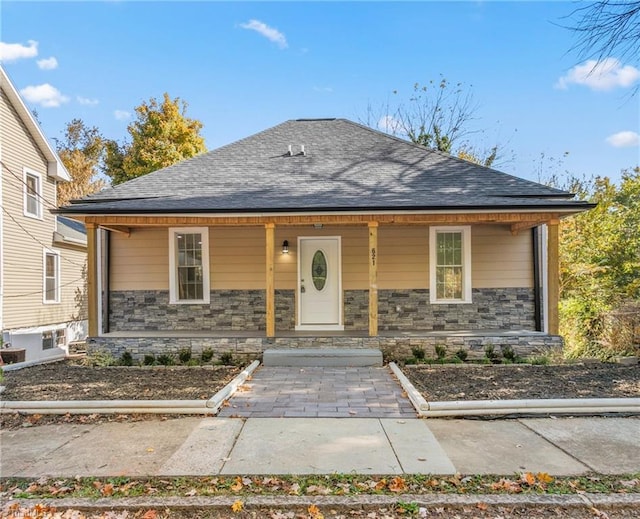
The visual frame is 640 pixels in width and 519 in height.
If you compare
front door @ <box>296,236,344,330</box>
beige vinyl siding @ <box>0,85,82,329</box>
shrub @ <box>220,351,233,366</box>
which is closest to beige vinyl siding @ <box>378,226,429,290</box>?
front door @ <box>296,236,344,330</box>

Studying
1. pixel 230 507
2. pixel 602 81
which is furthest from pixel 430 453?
pixel 602 81

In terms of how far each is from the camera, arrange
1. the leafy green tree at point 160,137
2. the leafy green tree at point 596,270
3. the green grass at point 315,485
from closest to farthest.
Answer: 1. the green grass at point 315,485
2. the leafy green tree at point 596,270
3. the leafy green tree at point 160,137

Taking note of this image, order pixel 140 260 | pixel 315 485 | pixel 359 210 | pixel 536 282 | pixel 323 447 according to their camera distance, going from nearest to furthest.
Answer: pixel 315 485
pixel 323 447
pixel 359 210
pixel 536 282
pixel 140 260

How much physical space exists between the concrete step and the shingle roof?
2698 mm

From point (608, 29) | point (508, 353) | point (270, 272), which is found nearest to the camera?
point (608, 29)

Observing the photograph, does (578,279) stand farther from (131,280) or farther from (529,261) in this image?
(131,280)

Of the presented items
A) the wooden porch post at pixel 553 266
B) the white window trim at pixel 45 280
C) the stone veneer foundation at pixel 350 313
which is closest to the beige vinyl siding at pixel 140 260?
the stone veneer foundation at pixel 350 313

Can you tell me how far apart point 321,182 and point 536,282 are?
17.7ft

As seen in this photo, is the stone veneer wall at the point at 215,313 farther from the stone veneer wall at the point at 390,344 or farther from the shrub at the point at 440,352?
the shrub at the point at 440,352

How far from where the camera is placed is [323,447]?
3.79 meters

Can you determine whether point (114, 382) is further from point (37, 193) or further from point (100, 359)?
point (37, 193)

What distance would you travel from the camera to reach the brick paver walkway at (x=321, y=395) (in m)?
4.80

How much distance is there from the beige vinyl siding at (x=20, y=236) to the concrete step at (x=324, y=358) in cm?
895

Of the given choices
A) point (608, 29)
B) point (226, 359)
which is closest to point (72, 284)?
point (226, 359)
